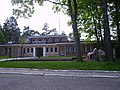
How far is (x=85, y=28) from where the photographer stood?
42.2 metres

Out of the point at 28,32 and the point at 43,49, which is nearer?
the point at 43,49

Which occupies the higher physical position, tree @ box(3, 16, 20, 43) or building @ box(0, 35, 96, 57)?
tree @ box(3, 16, 20, 43)

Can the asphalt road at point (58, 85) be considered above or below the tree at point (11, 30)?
below

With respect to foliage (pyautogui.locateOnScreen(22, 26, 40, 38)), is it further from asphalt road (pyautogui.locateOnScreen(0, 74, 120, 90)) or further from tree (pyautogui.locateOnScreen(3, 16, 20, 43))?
asphalt road (pyautogui.locateOnScreen(0, 74, 120, 90))

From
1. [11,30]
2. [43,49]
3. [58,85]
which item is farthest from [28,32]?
[58,85]

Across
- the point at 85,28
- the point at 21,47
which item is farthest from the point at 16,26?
the point at 85,28

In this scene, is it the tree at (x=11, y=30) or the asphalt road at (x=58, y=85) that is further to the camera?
the tree at (x=11, y=30)

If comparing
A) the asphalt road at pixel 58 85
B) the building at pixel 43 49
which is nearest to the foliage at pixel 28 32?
the building at pixel 43 49

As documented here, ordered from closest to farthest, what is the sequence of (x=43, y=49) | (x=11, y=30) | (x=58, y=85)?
(x=58, y=85) → (x=43, y=49) → (x=11, y=30)

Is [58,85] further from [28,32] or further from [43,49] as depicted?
[28,32]

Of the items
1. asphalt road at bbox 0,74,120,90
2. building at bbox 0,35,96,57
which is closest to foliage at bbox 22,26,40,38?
building at bbox 0,35,96,57

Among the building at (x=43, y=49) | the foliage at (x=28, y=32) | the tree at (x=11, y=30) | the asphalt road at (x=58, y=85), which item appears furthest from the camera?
the foliage at (x=28, y=32)

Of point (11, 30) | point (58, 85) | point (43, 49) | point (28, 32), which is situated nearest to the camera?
point (58, 85)

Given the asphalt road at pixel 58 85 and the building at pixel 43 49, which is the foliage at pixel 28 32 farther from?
the asphalt road at pixel 58 85
